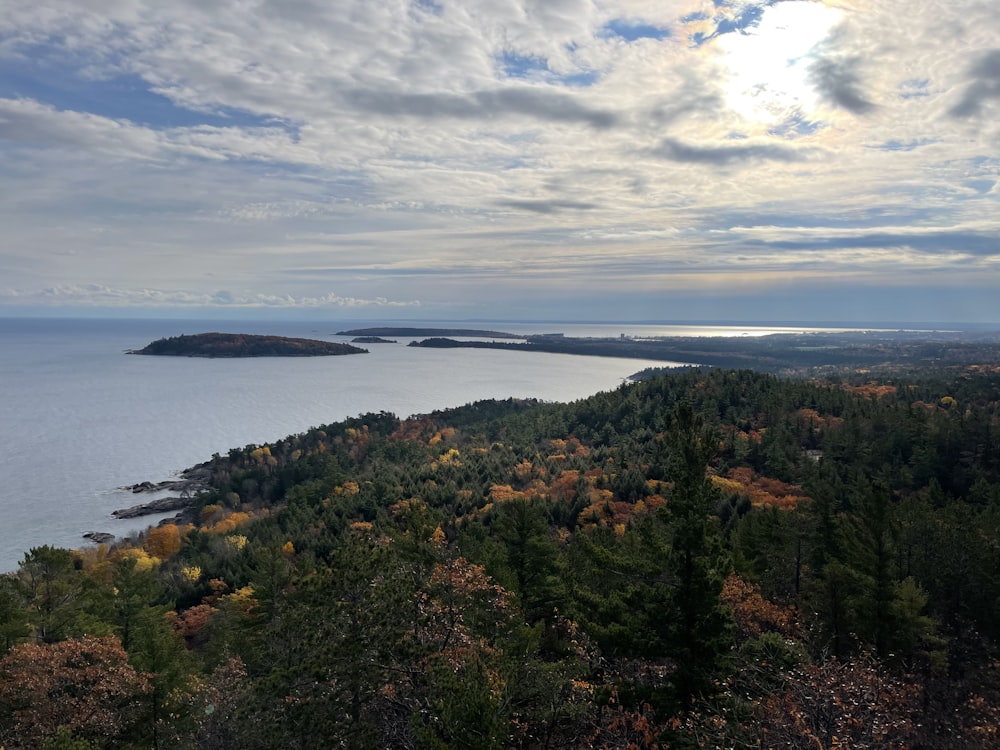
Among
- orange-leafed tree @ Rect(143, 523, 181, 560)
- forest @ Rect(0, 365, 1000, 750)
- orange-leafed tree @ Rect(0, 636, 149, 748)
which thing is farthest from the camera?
orange-leafed tree @ Rect(143, 523, 181, 560)

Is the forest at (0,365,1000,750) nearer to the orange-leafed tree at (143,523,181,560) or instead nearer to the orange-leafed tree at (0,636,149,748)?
the orange-leafed tree at (0,636,149,748)

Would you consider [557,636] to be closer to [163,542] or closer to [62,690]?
[62,690]

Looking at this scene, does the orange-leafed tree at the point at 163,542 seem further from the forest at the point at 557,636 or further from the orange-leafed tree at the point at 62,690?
the orange-leafed tree at the point at 62,690

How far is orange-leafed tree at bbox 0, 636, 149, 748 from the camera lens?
20422mm

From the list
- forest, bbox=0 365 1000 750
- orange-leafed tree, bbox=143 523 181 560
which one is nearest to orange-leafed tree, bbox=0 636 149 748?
forest, bbox=0 365 1000 750

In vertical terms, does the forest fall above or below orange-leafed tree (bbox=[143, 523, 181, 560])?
above

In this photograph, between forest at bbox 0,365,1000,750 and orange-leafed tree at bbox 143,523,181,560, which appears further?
orange-leafed tree at bbox 143,523,181,560

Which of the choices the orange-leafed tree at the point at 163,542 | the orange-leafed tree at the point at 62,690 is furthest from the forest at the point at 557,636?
the orange-leafed tree at the point at 163,542

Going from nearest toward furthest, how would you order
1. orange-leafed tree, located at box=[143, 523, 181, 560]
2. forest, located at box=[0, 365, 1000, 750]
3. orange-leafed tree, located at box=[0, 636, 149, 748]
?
1. forest, located at box=[0, 365, 1000, 750]
2. orange-leafed tree, located at box=[0, 636, 149, 748]
3. orange-leafed tree, located at box=[143, 523, 181, 560]

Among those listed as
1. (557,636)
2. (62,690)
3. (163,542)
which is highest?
(62,690)

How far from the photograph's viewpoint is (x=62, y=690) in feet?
71.3

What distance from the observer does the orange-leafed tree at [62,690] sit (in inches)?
804

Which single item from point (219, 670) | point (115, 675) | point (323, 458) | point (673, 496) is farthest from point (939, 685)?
point (323, 458)

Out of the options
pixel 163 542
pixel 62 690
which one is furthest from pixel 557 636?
pixel 163 542
